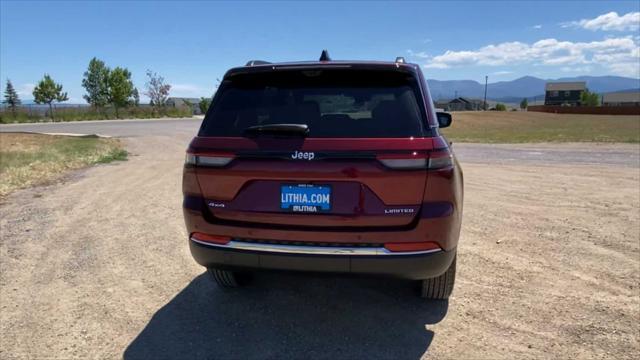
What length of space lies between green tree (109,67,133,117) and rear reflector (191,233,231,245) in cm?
5539

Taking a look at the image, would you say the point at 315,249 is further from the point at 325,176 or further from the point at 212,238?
the point at 212,238

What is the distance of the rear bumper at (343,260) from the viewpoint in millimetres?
2586

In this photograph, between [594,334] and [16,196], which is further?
[16,196]

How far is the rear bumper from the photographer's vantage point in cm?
259

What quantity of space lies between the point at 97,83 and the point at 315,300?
203 ft

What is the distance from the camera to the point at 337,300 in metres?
3.50

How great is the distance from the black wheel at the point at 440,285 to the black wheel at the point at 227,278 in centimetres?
149

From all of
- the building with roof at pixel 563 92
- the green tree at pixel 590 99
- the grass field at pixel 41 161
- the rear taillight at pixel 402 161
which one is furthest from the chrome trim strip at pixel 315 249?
the building with roof at pixel 563 92

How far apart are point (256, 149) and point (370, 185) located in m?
0.74

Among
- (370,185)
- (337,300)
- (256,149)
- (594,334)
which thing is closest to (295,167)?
(256,149)

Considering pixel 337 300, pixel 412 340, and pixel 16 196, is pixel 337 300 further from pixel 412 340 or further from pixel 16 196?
pixel 16 196

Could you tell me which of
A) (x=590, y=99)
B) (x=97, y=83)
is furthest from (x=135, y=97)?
(x=590, y=99)

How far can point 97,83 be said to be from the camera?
56.5 metres

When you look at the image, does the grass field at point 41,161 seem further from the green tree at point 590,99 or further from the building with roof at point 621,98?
the building with roof at point 621,98
